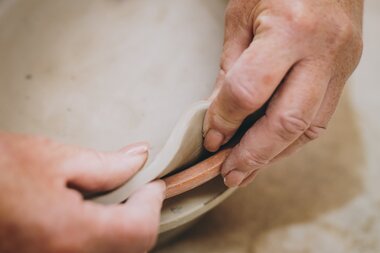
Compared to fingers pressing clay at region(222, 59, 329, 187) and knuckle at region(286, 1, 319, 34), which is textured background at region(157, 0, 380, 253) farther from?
knuckle at region(286, 1, 319, 34)

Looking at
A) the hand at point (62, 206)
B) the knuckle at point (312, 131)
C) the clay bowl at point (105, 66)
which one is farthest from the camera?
the clay bowl at point (105, 66)

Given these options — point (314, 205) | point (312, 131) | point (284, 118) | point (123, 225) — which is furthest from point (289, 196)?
point (123, 225)

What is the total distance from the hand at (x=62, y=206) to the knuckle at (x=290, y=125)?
21cm

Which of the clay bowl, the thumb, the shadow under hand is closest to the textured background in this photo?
the shadow under hand

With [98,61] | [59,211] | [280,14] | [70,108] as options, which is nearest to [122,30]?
[98,61]

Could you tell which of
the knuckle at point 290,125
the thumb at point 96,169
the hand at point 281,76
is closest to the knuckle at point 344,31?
the hand at point 281,76

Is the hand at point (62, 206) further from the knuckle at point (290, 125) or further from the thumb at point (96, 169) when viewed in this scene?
the knuckle at point (290, 125)

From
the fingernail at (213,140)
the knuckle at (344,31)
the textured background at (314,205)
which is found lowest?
the textured background at (314,205)

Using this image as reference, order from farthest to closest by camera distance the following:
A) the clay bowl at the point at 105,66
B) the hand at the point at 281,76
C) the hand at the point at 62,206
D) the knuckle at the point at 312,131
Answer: the clay bowl at the point at 105,66 → the knuckle at the point at 312,131 → the hand at the point at 281,76 → the hand at the point at 62,206

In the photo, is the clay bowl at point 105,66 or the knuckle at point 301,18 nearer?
the knuckle at point 301,18

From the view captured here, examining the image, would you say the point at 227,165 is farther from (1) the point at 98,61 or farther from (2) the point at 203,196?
(1) the point at 98,61

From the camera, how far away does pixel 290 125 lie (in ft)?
2.13

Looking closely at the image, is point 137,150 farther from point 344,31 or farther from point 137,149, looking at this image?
point 344,31

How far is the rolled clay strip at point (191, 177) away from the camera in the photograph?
0.66 meters
